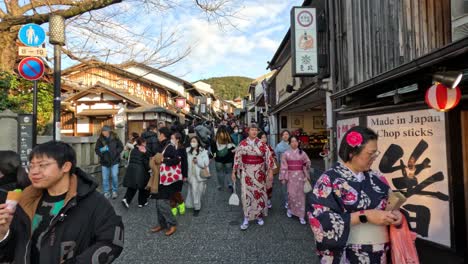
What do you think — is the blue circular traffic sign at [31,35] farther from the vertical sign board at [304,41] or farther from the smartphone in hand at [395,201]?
the smartphone in hand at [395,201]

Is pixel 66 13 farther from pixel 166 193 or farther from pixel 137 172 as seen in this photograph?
pixel 166 193

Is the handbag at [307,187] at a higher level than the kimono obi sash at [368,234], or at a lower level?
lower

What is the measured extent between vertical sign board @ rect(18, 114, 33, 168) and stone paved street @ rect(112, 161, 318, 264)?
8.05 feet

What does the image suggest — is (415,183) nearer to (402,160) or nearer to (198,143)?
(402,160)

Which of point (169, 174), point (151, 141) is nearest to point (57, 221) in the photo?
point (169, 174)

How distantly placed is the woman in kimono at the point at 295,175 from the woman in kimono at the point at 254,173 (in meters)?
0.59

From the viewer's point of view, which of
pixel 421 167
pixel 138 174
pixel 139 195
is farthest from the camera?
pixel 139 195

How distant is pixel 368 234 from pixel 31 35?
663 cm

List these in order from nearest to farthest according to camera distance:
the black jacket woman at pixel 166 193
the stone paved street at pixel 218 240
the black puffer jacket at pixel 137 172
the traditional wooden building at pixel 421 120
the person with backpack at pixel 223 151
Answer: the traditional wooden building at pixel 421 120 → the stone paved street at pixel 218 240 → the black jacket woman at pixel 166 193 → the black puffer jacket at pixel 137 172 → the person with backpack at pixel 223 151

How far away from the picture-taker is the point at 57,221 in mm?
1871

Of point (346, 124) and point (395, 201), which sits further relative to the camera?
point (346, 124)

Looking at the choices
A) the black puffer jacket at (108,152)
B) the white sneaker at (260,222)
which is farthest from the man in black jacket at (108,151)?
the white sneaker at (260,222)

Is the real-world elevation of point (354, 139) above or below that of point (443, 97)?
below

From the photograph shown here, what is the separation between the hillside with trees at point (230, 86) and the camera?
10181 cm
